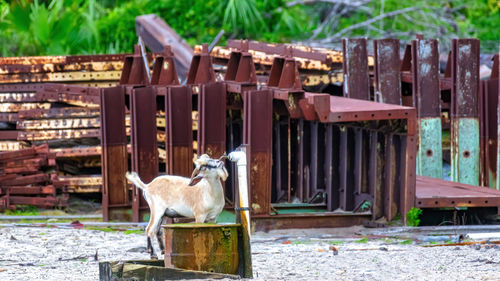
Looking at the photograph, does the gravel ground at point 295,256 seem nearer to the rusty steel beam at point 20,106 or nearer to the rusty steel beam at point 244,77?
the rusty steel beam at point 244,77

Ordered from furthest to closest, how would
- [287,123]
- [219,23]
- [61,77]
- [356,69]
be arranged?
1. [219,23]
2. [61,77]
3. [356,69]
4. [287,123]

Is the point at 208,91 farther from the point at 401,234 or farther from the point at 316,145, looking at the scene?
the point at 401,234

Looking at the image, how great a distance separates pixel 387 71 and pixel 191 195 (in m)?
7.73

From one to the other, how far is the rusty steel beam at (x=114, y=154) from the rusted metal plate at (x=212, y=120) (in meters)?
1.59

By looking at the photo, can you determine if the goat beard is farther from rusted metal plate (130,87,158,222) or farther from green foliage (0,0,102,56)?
green foliage (0,0,102,56)

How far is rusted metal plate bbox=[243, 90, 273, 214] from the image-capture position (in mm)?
13633

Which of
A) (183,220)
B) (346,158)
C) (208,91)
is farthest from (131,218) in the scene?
(346,158)

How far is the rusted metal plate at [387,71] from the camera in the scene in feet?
56.7

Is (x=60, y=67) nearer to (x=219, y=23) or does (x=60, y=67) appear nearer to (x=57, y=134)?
(x=57, y=134)

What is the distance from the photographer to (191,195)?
34.6 ft

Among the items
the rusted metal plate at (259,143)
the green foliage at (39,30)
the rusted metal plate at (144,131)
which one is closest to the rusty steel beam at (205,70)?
the rusted metal plate at (144,131)

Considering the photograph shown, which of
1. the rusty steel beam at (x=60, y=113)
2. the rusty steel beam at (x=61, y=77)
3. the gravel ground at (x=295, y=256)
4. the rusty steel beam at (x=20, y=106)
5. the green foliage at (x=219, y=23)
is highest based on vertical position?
the green foliage at (x=219, y=23)

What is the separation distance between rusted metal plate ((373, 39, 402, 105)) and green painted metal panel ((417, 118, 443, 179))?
91 centimetres

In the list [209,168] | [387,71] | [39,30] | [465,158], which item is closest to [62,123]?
[39,30]
